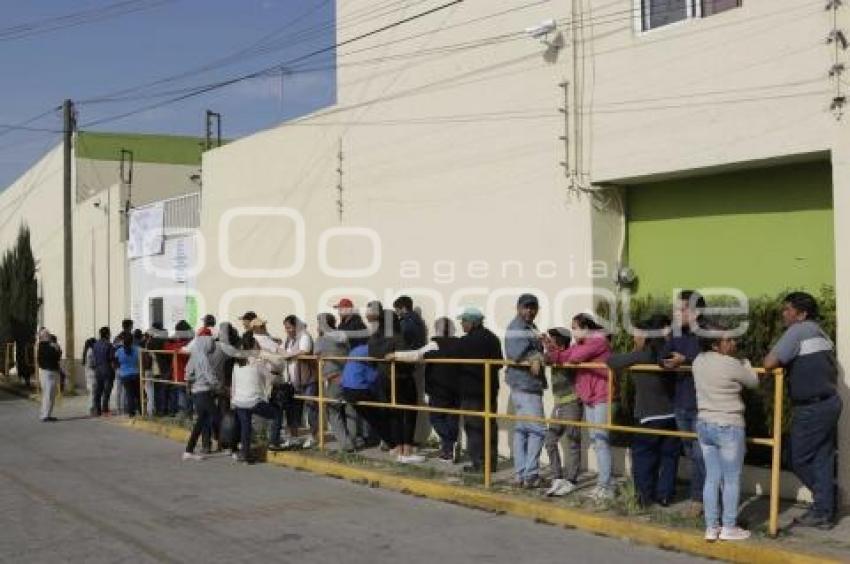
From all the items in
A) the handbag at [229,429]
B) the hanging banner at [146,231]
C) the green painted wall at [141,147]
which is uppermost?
the green painted wall at [141,147]

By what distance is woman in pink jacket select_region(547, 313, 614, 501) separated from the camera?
30.1 feet

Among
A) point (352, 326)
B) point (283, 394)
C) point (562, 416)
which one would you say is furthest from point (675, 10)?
point (283, 394)

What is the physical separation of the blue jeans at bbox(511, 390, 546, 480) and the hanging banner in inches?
600

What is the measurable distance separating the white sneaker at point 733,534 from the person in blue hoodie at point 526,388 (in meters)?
2.54

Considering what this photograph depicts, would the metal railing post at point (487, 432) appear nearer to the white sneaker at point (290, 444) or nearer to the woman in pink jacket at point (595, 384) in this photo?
the woman in pink jacket at point (595, 384)

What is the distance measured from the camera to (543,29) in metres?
11.3

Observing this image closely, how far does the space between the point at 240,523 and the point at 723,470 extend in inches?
162

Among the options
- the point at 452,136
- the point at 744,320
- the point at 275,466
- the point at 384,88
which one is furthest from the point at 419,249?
the point at 744,320

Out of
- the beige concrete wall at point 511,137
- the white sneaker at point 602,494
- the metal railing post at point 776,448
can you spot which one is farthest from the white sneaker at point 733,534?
the beige concrete wall at point 511,137

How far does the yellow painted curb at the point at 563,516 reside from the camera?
23.6 ft

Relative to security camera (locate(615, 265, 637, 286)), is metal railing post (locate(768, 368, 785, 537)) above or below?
below

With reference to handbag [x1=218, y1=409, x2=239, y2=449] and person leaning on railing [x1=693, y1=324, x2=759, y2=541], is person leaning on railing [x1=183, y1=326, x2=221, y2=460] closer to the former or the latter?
handbag [x1=218, y1=409, x2=239, y2=449]

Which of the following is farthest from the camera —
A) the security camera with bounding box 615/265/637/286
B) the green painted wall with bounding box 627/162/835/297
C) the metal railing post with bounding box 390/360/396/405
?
the metal railing post with bounding box 390/360/396/405

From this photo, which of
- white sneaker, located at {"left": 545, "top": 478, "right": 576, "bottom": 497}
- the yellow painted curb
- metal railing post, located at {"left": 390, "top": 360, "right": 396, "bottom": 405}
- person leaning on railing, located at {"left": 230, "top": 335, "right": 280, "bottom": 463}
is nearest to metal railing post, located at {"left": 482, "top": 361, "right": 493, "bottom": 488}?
the yellow painted curb
